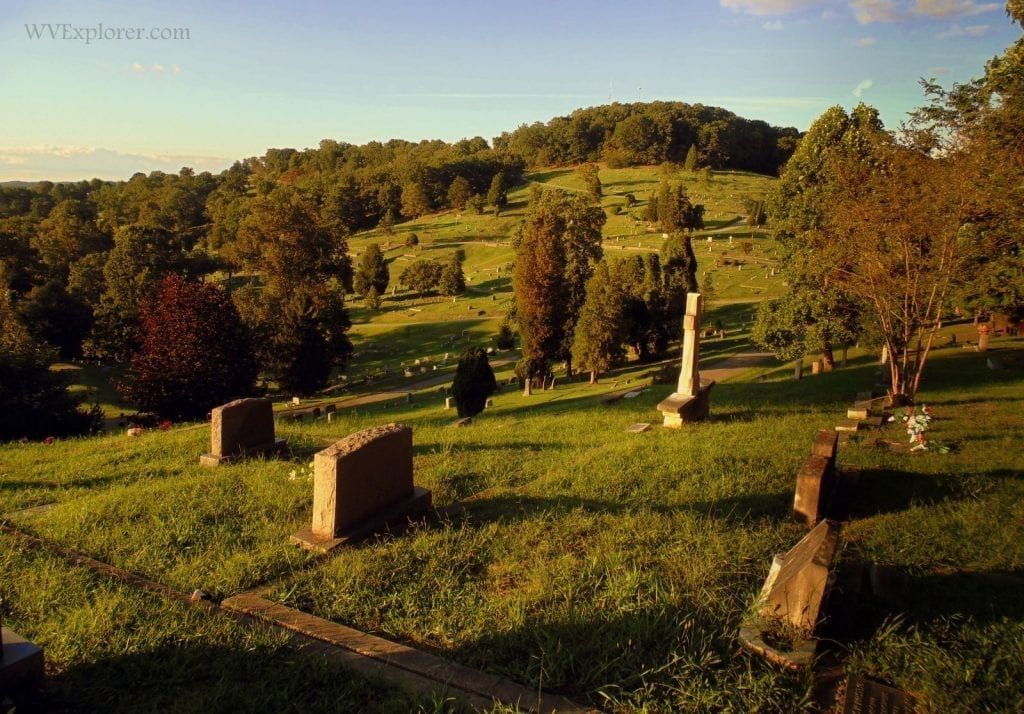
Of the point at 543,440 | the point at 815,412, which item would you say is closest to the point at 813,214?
the point at 815,412

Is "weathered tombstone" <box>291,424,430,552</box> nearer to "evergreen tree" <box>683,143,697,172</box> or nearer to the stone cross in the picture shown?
the stone cross

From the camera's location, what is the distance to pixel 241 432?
9.89 meters

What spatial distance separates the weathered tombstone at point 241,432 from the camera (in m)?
9.66

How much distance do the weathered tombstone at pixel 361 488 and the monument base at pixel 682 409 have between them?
5799mm

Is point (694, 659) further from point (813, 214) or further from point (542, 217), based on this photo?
point (542, 217)

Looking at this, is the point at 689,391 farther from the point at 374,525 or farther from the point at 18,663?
the point at 18,663

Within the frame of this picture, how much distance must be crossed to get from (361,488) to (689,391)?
735 cm

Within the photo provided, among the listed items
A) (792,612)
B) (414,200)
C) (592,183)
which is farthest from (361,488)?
(414,200)

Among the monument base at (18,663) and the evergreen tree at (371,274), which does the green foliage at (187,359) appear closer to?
the monument base at (18,663)

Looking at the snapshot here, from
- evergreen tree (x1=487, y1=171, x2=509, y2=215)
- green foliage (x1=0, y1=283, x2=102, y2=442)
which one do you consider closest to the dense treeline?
evergreen tree (x1=487, y1=171, x2=509, y2=215)

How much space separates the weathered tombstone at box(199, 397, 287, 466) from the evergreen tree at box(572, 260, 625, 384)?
835 inches

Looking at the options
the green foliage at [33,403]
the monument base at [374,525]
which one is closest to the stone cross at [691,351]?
the monument base at [374,525]

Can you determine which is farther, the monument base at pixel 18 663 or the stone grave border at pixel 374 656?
the stone grave border at pixel 374 656

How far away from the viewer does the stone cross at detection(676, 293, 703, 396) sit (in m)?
12.1
